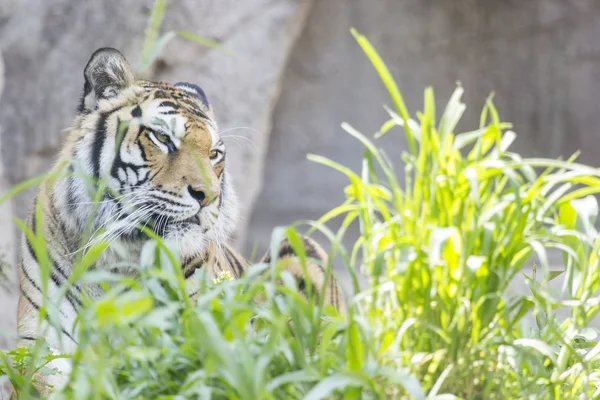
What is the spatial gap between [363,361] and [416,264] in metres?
0.18

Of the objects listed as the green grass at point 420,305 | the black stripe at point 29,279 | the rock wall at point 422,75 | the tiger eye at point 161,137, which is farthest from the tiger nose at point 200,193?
the rock wall at point 422,75

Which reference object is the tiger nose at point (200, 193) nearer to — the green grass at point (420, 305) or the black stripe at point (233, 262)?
the black stripe at point (233, 262)

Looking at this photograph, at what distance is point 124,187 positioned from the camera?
2117 mm

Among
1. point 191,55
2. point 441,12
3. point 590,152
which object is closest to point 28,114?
point 191,55

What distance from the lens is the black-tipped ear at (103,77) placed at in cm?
215

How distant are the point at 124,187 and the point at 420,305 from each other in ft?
3.62

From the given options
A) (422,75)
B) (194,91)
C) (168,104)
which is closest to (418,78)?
(422,75)

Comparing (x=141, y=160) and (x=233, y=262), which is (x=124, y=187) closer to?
(x=141, y=160)

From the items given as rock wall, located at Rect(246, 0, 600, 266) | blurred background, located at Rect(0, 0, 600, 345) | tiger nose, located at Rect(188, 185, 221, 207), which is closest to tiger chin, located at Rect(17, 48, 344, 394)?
tiger nose, located at Rect(188, 185, 221, 207)

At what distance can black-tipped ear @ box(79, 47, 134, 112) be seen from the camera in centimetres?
215

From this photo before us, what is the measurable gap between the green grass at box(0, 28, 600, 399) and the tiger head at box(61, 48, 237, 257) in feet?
2.49

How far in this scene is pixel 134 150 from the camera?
2.12 meters

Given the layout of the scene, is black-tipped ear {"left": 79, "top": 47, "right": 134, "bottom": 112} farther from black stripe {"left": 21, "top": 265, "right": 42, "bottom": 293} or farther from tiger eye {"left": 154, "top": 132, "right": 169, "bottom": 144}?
black stripe {"left": 21, "top": 265, "right": 42, "bottom": 293}

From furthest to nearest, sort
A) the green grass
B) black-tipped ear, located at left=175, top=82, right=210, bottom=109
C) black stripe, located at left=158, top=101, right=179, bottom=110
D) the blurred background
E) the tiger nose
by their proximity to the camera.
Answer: the blurred background, black-tipped ear, located at left=175, top=82, right=210, bottom=109, black stripe, located at left=158, top=101, right=179, bottom=110, the tiger nose, the green grass
